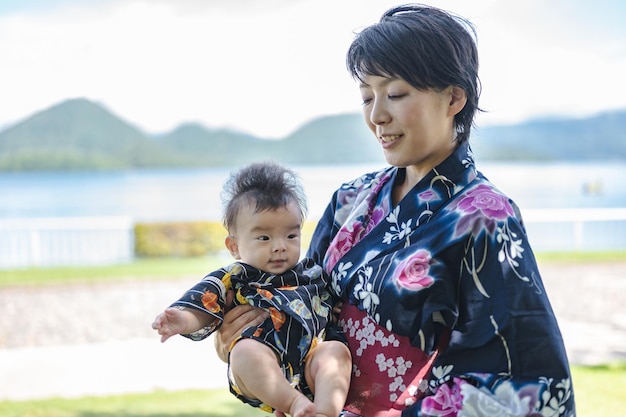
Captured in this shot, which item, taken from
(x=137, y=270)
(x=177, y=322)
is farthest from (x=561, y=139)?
(x=177, y=322)

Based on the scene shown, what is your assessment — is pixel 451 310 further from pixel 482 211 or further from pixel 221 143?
pixel 221 143

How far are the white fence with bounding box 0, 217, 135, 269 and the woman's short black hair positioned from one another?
12673 millimetres

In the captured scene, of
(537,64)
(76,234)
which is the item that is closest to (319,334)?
(76,234)

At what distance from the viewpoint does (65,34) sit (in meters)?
39.2

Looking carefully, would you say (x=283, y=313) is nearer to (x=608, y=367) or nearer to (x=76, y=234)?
(x=608, y=367)

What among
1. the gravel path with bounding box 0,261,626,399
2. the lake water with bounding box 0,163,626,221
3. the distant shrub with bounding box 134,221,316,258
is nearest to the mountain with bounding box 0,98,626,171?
the lake water with bounding box 0,163,626,221

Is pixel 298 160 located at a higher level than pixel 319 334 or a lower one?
higher

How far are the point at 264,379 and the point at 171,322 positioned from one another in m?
0.25

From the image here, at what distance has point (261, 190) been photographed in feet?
6.39

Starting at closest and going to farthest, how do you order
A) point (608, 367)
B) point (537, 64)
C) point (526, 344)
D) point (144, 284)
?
point (526, 344)
point (608, 367)
point (144, 284)
point (537, 64)

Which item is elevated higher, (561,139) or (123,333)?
(561,139)

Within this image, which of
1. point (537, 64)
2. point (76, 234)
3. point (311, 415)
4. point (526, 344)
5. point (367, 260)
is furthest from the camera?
point (537, 64)

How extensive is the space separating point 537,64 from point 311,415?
35.5 m

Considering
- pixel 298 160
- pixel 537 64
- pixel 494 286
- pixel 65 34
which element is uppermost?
pixel 65 34
